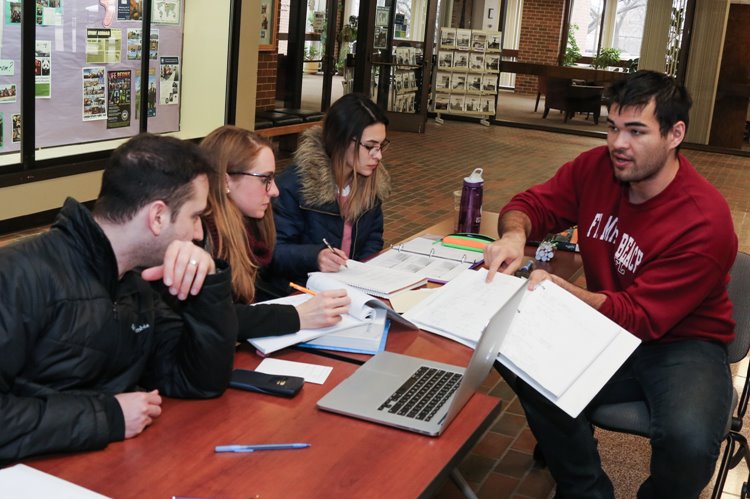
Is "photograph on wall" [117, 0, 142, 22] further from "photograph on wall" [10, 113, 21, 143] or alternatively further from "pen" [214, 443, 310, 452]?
"pen" [214, 443, 310, 452]

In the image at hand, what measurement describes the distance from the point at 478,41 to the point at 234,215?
12.5 metres

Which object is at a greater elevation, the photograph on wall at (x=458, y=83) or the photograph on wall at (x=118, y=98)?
the photograph on wall at (x=458, y=83)

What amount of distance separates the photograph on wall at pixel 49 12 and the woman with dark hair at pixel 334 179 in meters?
3.03

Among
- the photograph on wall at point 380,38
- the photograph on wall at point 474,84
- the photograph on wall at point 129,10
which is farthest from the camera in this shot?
the photograph on wall at point 474,84

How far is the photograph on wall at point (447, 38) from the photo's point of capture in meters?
14.2

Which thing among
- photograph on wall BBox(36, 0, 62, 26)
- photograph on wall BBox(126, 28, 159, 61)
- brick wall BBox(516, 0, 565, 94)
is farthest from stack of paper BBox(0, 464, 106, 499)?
brick wall BBox(516, 0, 565, 94)

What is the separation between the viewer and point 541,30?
20734 mm

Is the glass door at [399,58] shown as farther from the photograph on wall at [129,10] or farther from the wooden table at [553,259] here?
the wooden table at [553,259]

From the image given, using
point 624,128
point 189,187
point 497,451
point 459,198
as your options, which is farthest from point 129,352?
point 459,198

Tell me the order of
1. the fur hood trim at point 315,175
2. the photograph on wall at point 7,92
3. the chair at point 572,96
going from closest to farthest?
the fur hood trim at point 315,175, the photograph on wall at point 7,92, the chair at point 572,96

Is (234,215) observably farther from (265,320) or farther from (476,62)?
(476,62)

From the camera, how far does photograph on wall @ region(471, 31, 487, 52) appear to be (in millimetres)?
14422

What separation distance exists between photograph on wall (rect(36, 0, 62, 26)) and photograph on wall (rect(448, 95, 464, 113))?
9492 millimetres

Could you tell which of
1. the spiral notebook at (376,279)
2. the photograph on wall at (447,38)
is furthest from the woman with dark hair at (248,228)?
the photograph on wall at (447,38)
